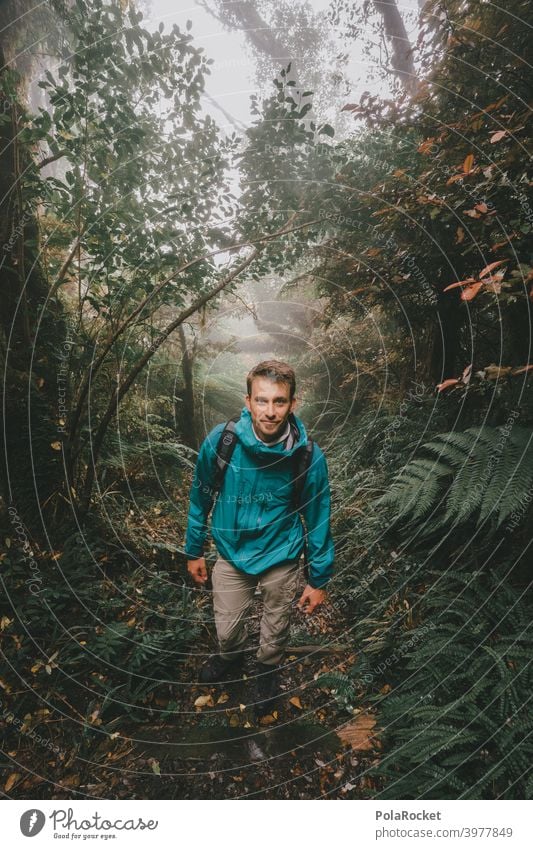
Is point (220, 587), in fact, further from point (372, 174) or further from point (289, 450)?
point (372, 174)

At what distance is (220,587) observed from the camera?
8.73ft

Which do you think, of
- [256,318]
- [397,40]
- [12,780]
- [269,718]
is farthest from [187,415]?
[397,40]

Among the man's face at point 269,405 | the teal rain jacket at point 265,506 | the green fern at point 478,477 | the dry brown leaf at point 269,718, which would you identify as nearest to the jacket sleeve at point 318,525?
the teal rain jacket at point 265,506

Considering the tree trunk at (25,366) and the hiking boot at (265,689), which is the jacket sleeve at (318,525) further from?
the tree trunk at (25,366)

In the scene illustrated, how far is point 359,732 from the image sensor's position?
2328 millimetres

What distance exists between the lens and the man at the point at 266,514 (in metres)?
2.34

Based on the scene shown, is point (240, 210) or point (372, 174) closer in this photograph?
point (372, 174)

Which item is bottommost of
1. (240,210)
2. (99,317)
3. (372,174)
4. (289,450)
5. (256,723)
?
(256,723)

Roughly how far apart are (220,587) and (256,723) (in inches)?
39.0

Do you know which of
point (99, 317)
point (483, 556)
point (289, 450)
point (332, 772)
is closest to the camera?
point (332, 772)

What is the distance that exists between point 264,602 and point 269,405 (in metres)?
1.55

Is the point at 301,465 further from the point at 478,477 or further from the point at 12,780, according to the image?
the point at 12,780

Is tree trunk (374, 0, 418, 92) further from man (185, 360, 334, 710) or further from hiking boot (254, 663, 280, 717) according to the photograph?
hiking boot (254, 663, 280, 717)
